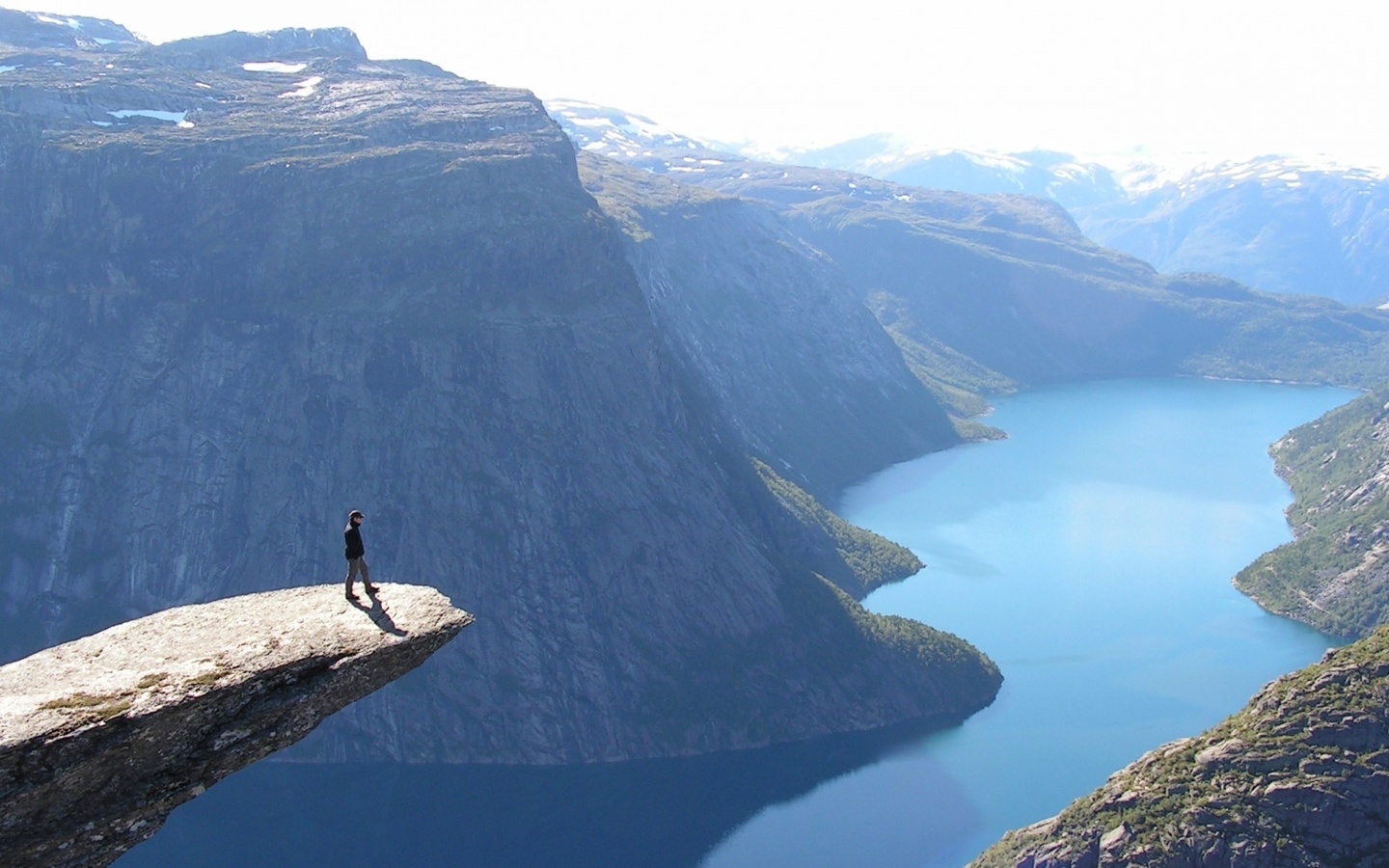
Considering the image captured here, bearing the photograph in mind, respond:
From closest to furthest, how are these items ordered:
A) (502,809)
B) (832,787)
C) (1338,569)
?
(502,809) → (832,787) → (1338,569)

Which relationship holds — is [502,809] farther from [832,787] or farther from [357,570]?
[357,570]

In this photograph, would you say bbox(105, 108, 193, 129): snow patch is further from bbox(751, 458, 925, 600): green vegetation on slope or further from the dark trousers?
the dark trousers

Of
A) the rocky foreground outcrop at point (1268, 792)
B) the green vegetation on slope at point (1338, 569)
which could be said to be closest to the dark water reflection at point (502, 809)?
the rocky foreground outcrop at point (1268, 792)

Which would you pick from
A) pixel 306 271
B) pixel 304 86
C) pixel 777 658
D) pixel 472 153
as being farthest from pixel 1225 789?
pixel 304 86

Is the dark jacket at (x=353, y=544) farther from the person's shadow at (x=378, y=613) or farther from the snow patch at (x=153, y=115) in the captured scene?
the snow patch at (x=153, y=115)

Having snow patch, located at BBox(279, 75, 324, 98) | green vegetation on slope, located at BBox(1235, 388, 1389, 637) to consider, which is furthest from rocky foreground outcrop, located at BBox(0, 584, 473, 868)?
snow patch, located at BBox(279, 75, 324, 98)

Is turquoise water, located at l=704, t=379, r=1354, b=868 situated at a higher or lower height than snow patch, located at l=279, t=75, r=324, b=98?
lower

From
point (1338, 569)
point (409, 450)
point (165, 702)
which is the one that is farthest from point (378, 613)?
point (1338, 569)
